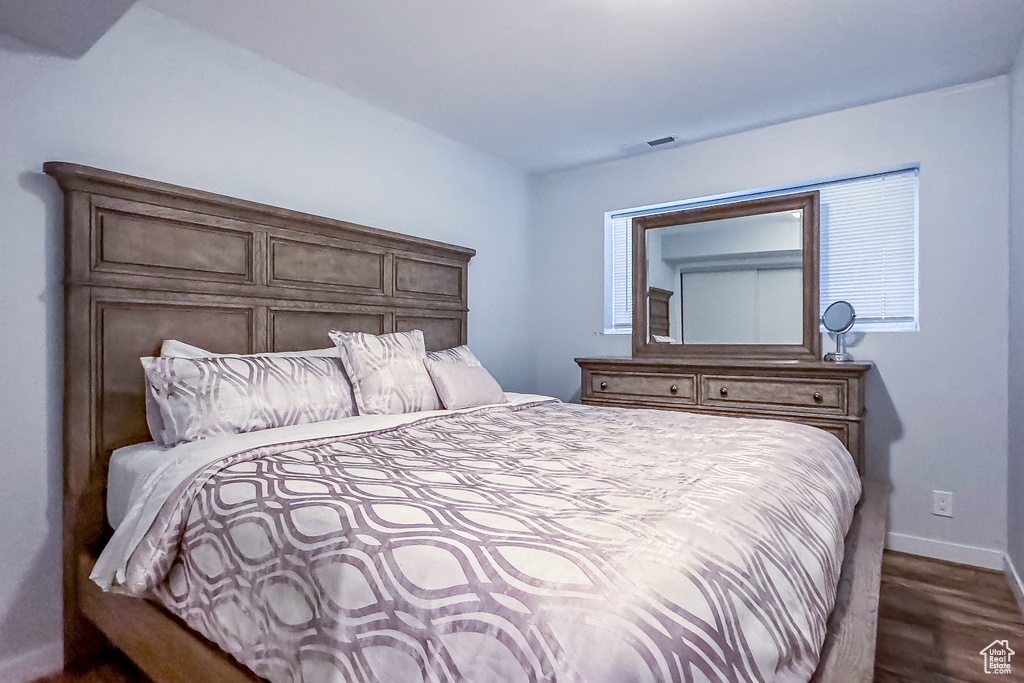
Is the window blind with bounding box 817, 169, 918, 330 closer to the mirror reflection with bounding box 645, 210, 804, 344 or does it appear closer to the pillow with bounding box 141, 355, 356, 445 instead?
the mirror reflection with bounding box 645, 210, 804, 344

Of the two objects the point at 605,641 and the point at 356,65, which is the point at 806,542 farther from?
the point at 356,65

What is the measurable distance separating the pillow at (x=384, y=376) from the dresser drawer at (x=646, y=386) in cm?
126

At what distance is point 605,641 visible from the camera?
0.69 meters

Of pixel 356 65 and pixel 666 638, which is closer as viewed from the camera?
pixel 666 638

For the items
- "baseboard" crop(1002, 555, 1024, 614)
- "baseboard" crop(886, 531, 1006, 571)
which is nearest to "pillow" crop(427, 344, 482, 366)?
"baseboard" crop(886, 531, 1006, 571)

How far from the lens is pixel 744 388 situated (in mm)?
2902

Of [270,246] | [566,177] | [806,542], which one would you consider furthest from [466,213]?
[806,542]

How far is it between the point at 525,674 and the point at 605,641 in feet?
0.37

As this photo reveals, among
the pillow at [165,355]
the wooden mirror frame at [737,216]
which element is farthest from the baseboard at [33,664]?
the wooden mirror frame at [737,216]

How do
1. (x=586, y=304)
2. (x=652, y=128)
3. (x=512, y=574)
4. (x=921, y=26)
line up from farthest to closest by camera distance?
(x=586, y=304), (x=652, y=128), (x=921, y=26), (x=512, y=574)

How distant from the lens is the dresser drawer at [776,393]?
8.74 feet

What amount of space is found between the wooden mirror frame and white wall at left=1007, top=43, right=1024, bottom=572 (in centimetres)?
80

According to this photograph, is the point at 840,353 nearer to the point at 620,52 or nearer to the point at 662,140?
the point at 662,140

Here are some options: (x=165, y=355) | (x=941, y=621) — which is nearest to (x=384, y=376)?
(x=165, y=355)
